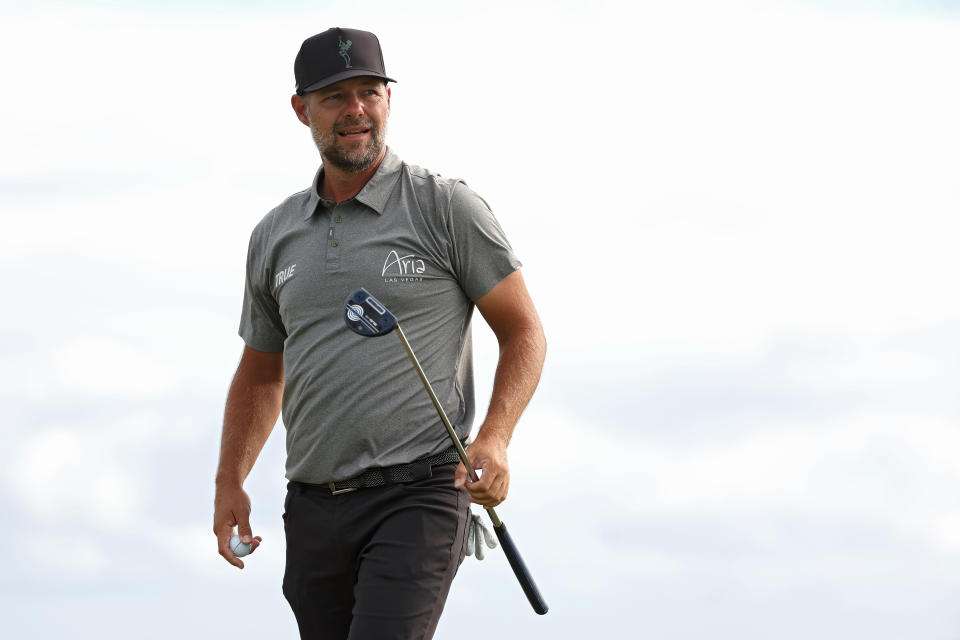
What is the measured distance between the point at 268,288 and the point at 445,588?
4.30 feet

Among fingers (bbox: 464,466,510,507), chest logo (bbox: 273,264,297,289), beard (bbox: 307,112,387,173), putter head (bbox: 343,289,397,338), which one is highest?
beard (bbox: 307,112,387,173)

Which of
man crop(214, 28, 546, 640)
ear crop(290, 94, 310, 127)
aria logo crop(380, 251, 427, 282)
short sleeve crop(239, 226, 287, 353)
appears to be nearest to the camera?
man crop(214, 28, 546, 640)

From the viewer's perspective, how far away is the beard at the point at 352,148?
16.7ft

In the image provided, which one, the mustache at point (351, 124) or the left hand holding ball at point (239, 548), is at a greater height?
the mustache at point (351, 124)

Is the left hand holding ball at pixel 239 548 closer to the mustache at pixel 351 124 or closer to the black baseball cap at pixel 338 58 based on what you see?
the mustache at pixel 351 124

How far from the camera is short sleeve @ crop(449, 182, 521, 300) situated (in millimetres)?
4875

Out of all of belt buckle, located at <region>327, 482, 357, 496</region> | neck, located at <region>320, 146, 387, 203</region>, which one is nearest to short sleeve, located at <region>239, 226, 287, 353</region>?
neck, located at <region>320, 146, 387, 203</region>

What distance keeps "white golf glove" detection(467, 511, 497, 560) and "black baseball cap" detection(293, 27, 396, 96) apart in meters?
1.54

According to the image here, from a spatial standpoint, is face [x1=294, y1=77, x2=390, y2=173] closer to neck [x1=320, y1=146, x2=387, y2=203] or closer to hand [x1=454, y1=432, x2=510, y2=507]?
neck [x1=320, y1=146, x2=387, y2=203]

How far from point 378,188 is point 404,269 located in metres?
0.36

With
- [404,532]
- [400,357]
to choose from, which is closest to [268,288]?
[400,357]

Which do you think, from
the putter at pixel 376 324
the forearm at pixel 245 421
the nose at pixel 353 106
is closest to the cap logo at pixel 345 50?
the nose at pixel 353 106

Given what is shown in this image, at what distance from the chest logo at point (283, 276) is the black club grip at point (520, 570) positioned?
3.74 feet

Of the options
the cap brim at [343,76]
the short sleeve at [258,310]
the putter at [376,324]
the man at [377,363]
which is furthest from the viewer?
the short sleeve at [258,310]
